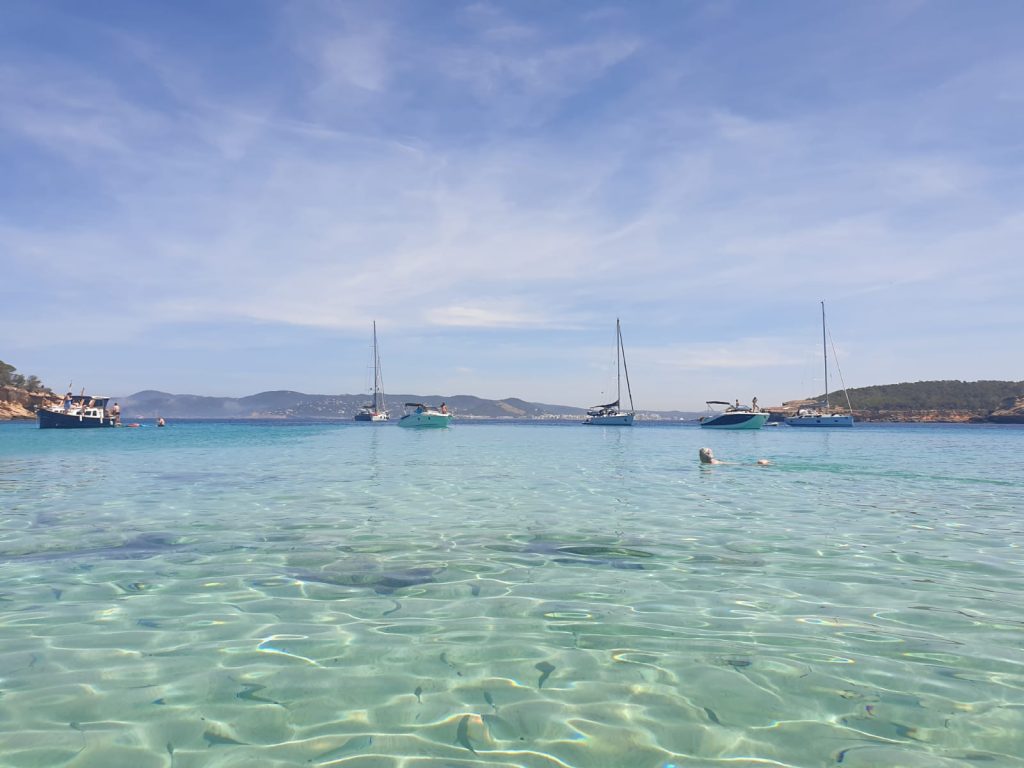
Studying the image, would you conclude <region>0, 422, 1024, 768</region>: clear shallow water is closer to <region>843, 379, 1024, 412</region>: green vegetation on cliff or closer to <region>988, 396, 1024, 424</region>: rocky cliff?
<region>988, 396, 1024, 424</region>: rocky cliff

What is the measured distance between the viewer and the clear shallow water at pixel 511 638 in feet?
11.6

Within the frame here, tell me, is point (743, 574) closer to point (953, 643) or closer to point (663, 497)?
point (953, 643)

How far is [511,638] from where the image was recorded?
5.21 m

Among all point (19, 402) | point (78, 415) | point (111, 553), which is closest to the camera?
point (111, 553)

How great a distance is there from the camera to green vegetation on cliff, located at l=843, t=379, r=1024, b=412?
440 ft

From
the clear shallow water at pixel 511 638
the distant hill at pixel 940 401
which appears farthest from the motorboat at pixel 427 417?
the distant hill at pixel 940 401

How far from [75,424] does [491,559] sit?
79932 millimetres

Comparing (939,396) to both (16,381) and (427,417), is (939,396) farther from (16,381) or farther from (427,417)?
(16,381)

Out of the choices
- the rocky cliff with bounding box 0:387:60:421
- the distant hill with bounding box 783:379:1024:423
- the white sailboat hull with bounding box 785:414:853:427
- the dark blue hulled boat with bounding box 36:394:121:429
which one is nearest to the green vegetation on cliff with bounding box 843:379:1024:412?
the distant hill with bounding box 783:379:1024:423

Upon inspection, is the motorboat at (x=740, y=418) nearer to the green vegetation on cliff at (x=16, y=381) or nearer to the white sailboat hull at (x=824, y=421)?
the white sailboat hull at (x=824, y=421)

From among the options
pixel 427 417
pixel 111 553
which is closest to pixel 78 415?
pixel 427 417

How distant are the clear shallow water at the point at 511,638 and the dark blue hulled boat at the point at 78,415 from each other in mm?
69582

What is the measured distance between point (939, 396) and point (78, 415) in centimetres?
16301

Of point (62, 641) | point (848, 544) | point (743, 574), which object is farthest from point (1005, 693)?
point (62, 641)
